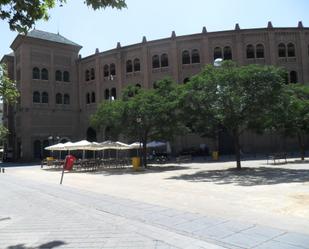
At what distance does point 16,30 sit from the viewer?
736 cm

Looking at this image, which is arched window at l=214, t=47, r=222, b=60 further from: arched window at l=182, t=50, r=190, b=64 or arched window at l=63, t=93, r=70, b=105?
arched window at l=63, t=93, r=70, b=105

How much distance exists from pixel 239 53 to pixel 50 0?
155 ft

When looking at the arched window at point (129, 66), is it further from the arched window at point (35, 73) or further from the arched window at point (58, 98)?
the arched window at point (35, 73)

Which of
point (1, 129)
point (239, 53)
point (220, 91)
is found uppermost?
point (239, 53)

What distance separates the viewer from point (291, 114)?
3012 cm

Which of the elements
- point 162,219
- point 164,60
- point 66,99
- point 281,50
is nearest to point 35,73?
point 66,99

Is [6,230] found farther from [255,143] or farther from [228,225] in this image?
[255,143]

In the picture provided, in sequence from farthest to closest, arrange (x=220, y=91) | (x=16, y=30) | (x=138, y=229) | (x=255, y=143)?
(x=255, y=143), (x=220, y=91), (x=138, y=229), (x=16, y=30)

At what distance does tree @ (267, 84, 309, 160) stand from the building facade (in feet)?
45.1

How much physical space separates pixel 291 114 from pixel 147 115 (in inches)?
421

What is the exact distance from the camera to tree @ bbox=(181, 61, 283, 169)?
80.0 feet

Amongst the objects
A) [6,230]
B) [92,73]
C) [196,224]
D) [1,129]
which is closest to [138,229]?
[196,224]

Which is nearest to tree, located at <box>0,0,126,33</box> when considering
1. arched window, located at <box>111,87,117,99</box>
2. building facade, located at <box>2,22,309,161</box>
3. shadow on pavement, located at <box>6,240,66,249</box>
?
shadow on pavement, located at <box>6,240,66,249</box>

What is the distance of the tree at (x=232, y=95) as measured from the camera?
24391mm
